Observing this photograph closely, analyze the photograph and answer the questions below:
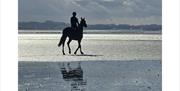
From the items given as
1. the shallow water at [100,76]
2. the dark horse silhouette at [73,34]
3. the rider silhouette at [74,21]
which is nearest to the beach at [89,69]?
the shallow water at [100,76]

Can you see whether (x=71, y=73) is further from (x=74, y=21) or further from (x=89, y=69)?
(x=74, y=21)

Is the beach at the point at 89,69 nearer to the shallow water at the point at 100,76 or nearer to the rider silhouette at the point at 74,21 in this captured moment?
the shallow water at the point at 100,76

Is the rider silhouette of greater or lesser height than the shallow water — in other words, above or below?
above

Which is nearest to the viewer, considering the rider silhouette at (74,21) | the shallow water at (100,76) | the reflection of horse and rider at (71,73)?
the shallow water at (100,76)

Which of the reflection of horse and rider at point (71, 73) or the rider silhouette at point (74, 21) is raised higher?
the rider silhouette at point (74, 21)

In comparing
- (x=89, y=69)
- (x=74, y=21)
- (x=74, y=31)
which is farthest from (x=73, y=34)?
(x=89, y=69)

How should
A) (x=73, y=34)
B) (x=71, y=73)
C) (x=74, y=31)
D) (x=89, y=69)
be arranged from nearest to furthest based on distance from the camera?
(x=71, y=73) → (x=89, y=69) → (x=74, y=31) → (x=73, y=34)

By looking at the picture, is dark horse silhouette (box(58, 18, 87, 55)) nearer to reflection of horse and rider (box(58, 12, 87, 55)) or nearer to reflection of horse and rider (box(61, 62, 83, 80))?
reflection of horse and rider (box(58, 12, 87, 55))

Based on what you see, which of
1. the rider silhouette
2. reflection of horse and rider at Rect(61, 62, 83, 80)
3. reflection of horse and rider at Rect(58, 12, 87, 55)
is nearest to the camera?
reflection of horse and rider at Rect(61, 62, 83, 80)

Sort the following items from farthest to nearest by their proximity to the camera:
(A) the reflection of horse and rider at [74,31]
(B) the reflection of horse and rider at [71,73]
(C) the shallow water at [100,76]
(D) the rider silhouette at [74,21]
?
(A) the reflection of horse and rider at [74,31] < (D) the rider silhouette at [74,21] < (B) the reflection of horse and rider at [71,73] < (C) the shallow water at [100,76]

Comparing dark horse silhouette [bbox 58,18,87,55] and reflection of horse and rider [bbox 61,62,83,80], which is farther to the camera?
dark horse silhouette [bbox 58,18,87,55]

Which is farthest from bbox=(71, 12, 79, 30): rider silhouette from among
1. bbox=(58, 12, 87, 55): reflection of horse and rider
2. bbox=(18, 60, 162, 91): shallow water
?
bbox=(18, 60, 162, 91): shallow water
